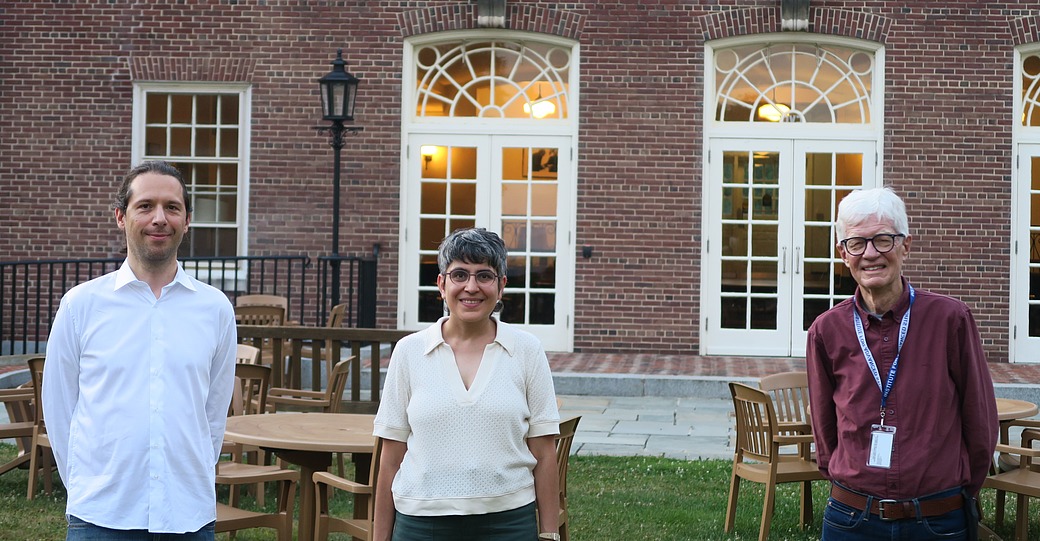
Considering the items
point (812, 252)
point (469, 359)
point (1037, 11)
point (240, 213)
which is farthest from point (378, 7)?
point (469, 359)

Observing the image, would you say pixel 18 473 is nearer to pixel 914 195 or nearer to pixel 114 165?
pixel 114 165

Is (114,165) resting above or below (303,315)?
above

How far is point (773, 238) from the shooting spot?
12.8m

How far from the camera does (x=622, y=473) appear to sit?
7336 mm

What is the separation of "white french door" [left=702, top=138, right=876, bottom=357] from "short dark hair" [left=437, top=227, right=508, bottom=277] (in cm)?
967

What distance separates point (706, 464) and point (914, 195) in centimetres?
601

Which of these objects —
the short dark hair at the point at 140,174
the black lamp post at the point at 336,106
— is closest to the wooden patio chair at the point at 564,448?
the short dark hair at the point at 140,174

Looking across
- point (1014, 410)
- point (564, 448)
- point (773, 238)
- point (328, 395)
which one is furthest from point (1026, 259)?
point (564, 448)

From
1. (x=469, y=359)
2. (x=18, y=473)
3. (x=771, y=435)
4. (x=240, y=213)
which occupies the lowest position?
(x=18, y=473)

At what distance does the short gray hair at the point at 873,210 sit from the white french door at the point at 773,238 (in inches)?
380

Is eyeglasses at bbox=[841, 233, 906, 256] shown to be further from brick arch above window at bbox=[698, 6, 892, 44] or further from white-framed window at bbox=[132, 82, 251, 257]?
white-framed window at bbox=[132, 82, 251, 257]

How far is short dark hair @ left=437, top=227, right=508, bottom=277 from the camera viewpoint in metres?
3.30

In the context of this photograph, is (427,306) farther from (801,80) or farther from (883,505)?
(883,505)

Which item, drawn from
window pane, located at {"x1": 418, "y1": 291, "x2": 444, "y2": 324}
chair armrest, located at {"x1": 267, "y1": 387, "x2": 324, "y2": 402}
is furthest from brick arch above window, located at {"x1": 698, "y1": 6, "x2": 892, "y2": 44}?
chair armrest, located at {"x1": 267, "y1": 387, "x2": 324, "y2": 402}
